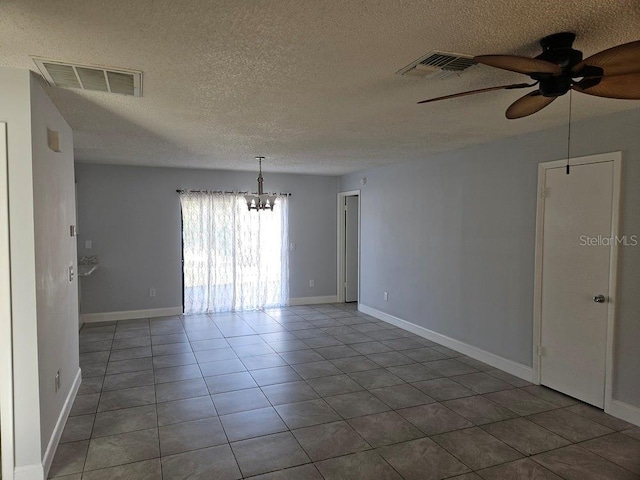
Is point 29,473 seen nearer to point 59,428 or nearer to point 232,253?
point 59,428

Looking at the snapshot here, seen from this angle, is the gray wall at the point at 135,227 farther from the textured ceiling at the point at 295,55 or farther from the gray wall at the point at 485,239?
the gray wall at the point at 485,239

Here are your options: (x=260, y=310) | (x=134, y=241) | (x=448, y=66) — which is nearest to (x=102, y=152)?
(x=134, y=241)

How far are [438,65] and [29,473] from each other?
3.25 meters

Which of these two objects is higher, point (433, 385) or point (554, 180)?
point (554, 180)

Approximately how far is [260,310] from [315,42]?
5687 millimetres

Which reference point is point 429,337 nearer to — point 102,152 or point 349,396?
point 349,396

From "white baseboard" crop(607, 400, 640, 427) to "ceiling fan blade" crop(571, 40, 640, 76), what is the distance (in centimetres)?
275

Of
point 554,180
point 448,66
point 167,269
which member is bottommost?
point 167,269

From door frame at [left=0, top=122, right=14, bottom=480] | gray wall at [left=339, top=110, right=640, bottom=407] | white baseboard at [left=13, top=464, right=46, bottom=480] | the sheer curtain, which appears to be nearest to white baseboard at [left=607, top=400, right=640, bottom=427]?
gray wall at [left=339, top=110, right=640, bottom=407]

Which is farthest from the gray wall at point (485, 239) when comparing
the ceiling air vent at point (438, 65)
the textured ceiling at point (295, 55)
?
the ceiling air vent at point (438, 65)

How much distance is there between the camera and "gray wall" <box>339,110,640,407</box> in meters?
3.22

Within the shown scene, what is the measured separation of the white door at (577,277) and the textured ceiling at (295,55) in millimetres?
571

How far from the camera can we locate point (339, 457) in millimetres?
2742

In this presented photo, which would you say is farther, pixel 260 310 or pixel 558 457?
pixel 260 310
